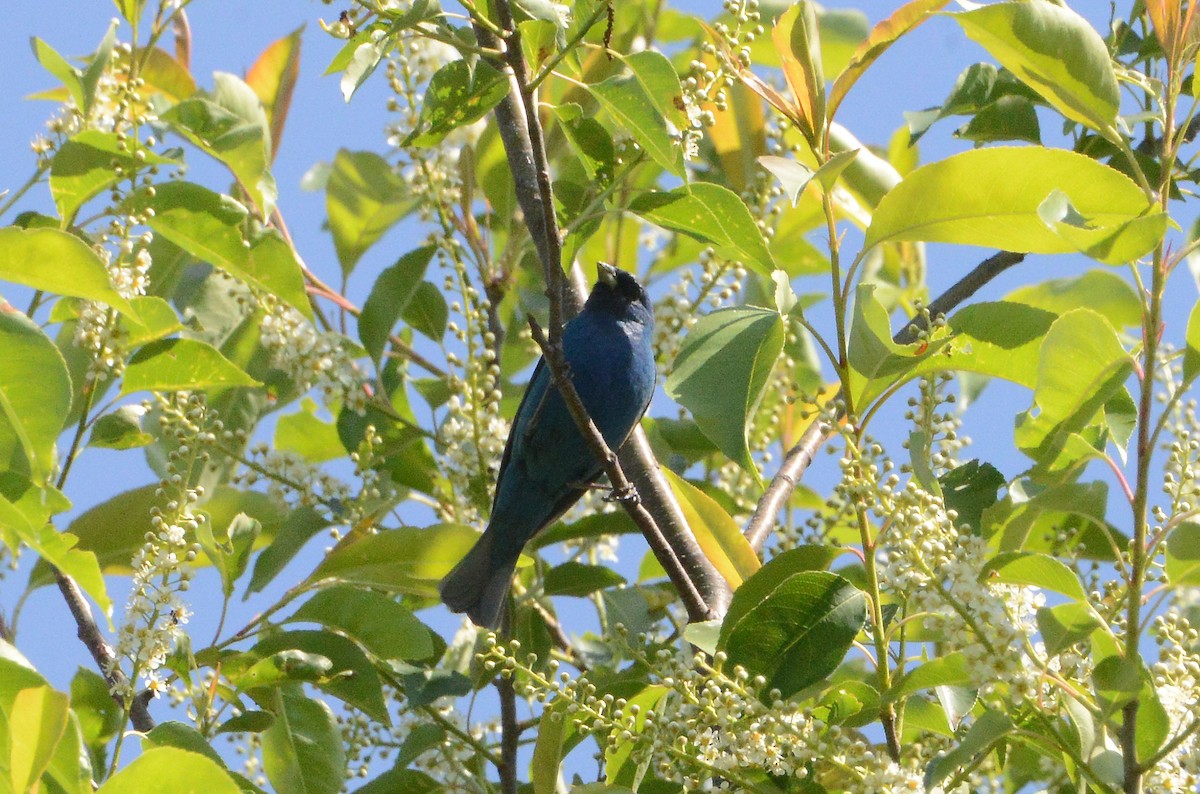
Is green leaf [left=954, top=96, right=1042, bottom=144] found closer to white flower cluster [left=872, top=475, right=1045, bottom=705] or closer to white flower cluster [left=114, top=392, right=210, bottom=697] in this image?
white flower cluster [left=872, top=475, right=1045, bottom=705]

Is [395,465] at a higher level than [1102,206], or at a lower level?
higher

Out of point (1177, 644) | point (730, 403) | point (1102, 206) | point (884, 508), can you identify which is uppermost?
point (1102, 206)

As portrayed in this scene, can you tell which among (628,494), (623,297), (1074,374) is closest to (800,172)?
(1074,374)

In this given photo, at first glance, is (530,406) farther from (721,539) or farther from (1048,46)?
(1048,46)

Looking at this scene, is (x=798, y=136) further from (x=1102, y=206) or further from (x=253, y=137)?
(x=1102, y=206)

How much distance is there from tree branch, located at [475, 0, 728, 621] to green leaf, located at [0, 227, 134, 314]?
2.83 feet

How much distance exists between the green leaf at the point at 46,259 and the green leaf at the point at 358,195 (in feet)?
5.73

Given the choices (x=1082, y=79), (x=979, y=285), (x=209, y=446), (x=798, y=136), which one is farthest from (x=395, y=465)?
(x=1082, y=79)

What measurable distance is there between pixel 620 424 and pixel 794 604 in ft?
7.71

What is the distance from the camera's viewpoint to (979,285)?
13.3 ft

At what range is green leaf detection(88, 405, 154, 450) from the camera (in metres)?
3.45

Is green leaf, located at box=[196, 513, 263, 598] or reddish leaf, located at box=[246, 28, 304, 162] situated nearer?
green leaf, located at box=[196, 513, 263, 598]

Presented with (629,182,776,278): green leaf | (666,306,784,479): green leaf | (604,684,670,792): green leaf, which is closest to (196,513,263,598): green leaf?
(604,684,670,792): green leaf

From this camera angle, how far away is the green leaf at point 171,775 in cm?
203
